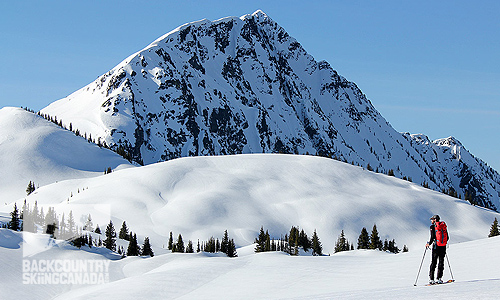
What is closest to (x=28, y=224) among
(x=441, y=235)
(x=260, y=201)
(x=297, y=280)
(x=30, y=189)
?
(x=297, y=280)

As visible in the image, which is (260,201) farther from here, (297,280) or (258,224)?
(297,280)

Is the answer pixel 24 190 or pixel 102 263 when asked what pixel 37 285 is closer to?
pixel 102 263

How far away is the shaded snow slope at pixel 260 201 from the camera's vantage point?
5197 inches

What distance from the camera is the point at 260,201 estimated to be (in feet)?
495

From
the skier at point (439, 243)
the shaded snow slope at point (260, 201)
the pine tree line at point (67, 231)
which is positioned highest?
the shaded snow slope at point (260, 201)

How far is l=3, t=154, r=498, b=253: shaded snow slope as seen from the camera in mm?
132000

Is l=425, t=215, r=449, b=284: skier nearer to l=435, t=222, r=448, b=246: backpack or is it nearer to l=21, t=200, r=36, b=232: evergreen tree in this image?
l=435, t=222, r=448, b=246: backpack

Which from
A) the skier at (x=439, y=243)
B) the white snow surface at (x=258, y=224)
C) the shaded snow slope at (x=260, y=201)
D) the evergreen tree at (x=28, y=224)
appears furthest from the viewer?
the shaded snow slope at (x=260, y=201)

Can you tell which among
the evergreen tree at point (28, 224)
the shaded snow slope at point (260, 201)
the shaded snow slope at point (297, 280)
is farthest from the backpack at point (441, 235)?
the shaded snow slope at point (260, 201)

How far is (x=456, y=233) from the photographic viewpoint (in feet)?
486

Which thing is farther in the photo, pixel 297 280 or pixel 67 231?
pixel 67 231

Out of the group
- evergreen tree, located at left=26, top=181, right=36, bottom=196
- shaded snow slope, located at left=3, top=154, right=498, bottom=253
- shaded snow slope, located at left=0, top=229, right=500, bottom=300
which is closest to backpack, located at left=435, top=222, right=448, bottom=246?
shaded snow slope, located at left=0, top=229, right=500, bottom=300

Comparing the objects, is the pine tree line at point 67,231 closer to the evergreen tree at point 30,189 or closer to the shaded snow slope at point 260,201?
the shaded snow slope at point 260,201

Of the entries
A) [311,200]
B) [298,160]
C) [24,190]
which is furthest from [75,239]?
[24,190]
